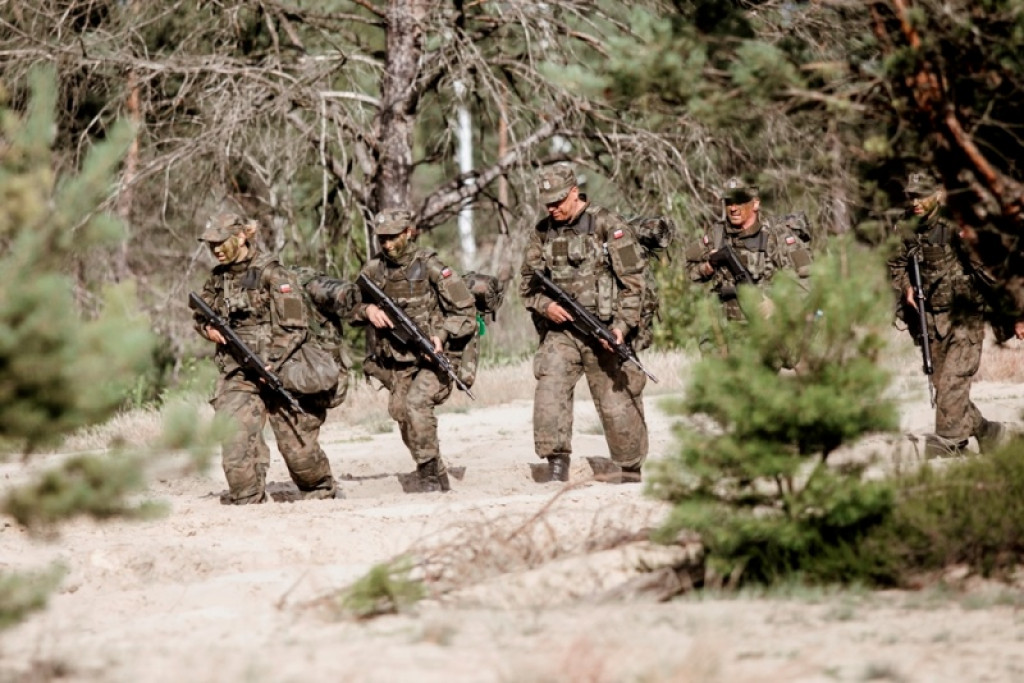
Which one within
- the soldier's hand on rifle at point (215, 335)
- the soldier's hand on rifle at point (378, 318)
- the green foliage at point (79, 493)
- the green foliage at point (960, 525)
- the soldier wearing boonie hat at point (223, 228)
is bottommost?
the green foliage at point (960, 525)

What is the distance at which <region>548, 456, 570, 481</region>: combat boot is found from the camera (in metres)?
10.5

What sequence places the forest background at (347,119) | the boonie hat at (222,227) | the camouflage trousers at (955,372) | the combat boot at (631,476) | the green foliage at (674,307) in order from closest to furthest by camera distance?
the boonie hat at (222,227) < the combat boot at (631,476) < the camouflage trousers at (955,372) < the forest background at (347,119) < the green foliage at (674,307)

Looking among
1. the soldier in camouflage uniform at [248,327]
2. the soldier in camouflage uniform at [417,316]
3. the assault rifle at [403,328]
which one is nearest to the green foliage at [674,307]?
the soldier in camouflage uniform at [417,316]

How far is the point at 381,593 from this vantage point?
225 inches

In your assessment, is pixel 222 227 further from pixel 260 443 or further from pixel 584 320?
pixel 584 320

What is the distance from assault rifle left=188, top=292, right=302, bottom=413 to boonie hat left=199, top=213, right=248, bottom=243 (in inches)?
18.6

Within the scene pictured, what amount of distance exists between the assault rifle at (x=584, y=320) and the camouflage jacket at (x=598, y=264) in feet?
0.20

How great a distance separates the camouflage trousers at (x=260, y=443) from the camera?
383 inches

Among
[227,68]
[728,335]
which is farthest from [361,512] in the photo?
[227,68]

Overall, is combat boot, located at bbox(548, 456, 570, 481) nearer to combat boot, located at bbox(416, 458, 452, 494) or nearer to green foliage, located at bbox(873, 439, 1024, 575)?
combat boot, located at bbox(416, 458, 452, 494)

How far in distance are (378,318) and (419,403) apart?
0.64 m

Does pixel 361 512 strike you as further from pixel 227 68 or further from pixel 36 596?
pixel 227 68

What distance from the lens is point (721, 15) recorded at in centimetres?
601

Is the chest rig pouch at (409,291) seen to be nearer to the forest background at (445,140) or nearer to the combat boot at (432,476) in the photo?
the combat boot at (432,476)
